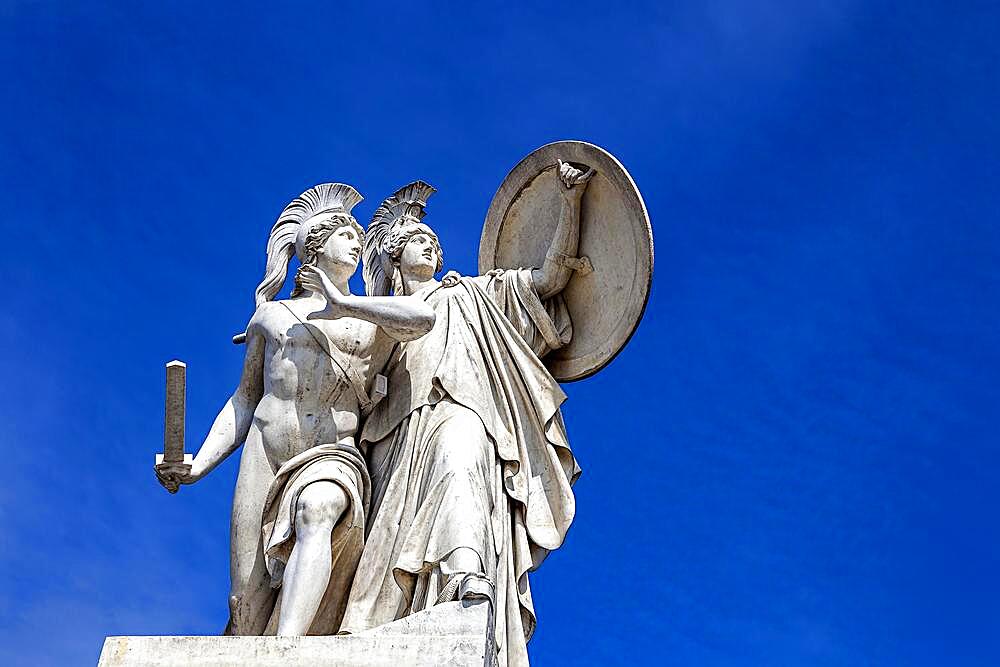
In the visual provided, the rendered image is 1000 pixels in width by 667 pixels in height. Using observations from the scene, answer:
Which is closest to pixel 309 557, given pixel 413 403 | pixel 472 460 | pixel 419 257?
pixel 472 460

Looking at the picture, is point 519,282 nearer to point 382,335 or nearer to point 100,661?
point 382,335

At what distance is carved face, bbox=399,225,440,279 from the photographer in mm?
11438

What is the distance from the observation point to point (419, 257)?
37.5 ft

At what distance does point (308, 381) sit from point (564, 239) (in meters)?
2.17

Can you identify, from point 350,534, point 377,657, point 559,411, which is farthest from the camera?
point 559,411

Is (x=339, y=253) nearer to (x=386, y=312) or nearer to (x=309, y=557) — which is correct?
(x=386, y=312)

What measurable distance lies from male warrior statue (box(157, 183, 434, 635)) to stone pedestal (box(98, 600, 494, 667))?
85 cm

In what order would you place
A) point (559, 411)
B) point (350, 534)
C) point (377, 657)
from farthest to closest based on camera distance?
1. point (559, 411)
2. point (350, 534)
3. point (377, 657)

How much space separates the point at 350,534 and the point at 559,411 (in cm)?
184

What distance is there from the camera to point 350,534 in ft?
33.3

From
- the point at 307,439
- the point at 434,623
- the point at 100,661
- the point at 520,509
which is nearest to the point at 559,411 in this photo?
the point at 520,509

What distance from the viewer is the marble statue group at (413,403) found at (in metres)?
10.0

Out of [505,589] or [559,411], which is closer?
[505,589]

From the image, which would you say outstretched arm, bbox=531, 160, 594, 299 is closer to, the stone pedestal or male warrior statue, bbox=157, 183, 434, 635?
male warrior statue, bbox=157, 183, 434, 635
